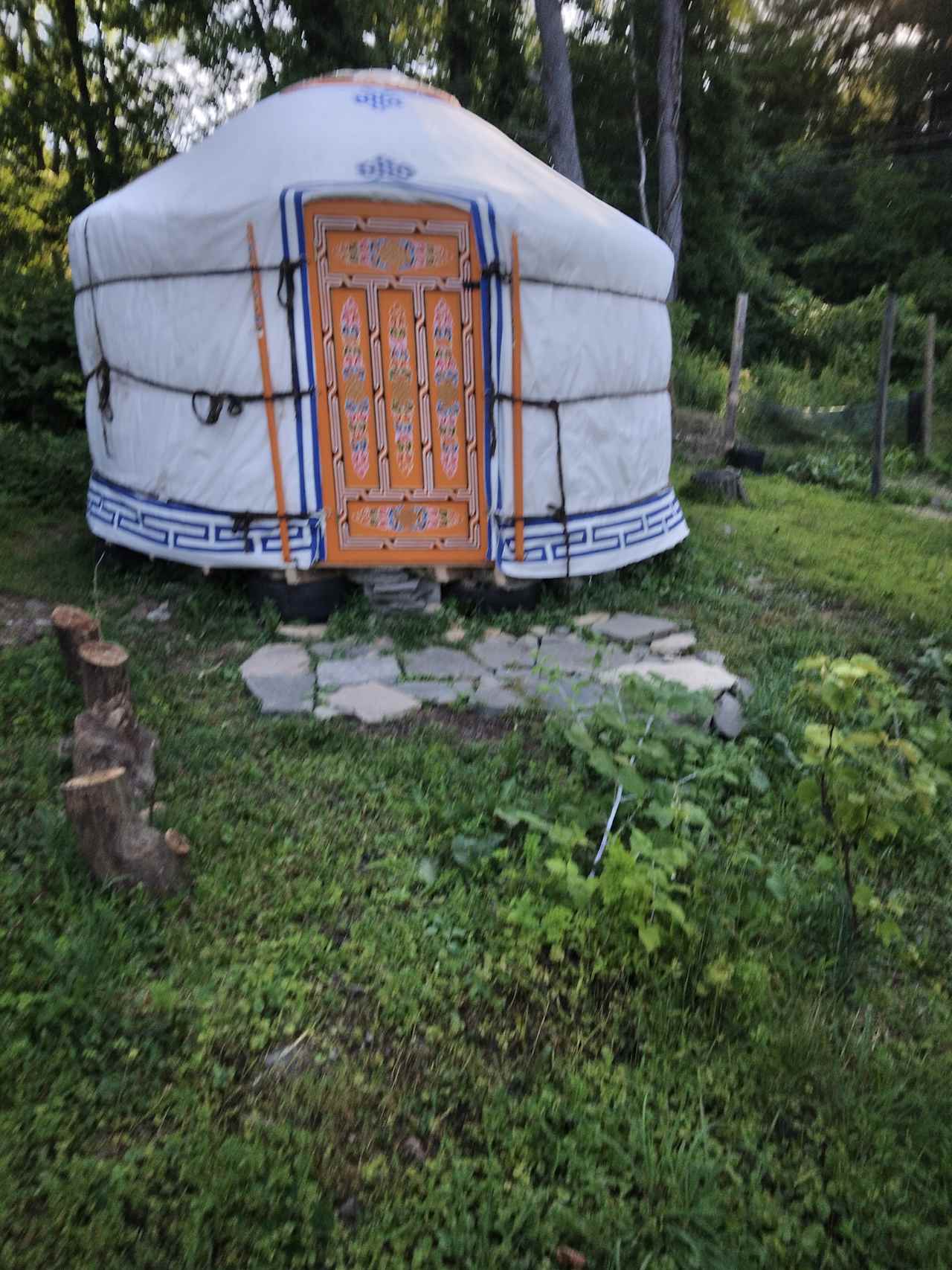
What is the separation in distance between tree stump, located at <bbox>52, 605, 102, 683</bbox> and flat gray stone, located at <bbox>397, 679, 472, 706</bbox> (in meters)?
1.05

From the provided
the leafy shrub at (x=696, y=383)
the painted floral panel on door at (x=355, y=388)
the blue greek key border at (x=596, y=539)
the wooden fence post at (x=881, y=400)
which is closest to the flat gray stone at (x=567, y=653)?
the blue greek key border at (x=596, y=539)

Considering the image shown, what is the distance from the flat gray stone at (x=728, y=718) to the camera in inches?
111

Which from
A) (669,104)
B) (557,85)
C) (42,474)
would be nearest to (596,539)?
(42,474)

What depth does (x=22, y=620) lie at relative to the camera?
3693 mm

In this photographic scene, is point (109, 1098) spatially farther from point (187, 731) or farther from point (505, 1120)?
point (187, 731)

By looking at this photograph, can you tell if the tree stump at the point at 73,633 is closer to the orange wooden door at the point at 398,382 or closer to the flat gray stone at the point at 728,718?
the orange wooden door at the point at 398,382

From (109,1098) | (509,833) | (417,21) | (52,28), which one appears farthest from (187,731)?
(52,28)

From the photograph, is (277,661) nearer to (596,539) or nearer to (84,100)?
(596,539)

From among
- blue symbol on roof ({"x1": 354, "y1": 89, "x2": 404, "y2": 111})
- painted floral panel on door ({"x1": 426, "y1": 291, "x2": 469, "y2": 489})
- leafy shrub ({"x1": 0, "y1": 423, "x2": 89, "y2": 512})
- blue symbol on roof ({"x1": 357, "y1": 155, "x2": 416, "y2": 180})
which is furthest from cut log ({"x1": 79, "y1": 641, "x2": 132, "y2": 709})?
leafy shrub ({"x1": 0, "y1": 423, "x2": 89, "y2": 512})

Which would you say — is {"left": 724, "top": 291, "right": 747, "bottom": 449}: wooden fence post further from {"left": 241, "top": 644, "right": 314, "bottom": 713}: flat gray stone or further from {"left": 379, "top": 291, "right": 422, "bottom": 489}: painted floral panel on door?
{"left": 241, "top": 644, "right": 314, "bottom": 713}: flat gray stone

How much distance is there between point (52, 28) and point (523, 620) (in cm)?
1251

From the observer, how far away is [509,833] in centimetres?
228

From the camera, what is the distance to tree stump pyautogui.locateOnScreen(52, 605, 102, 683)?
2.74 m

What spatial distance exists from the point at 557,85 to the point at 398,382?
4199 mm
